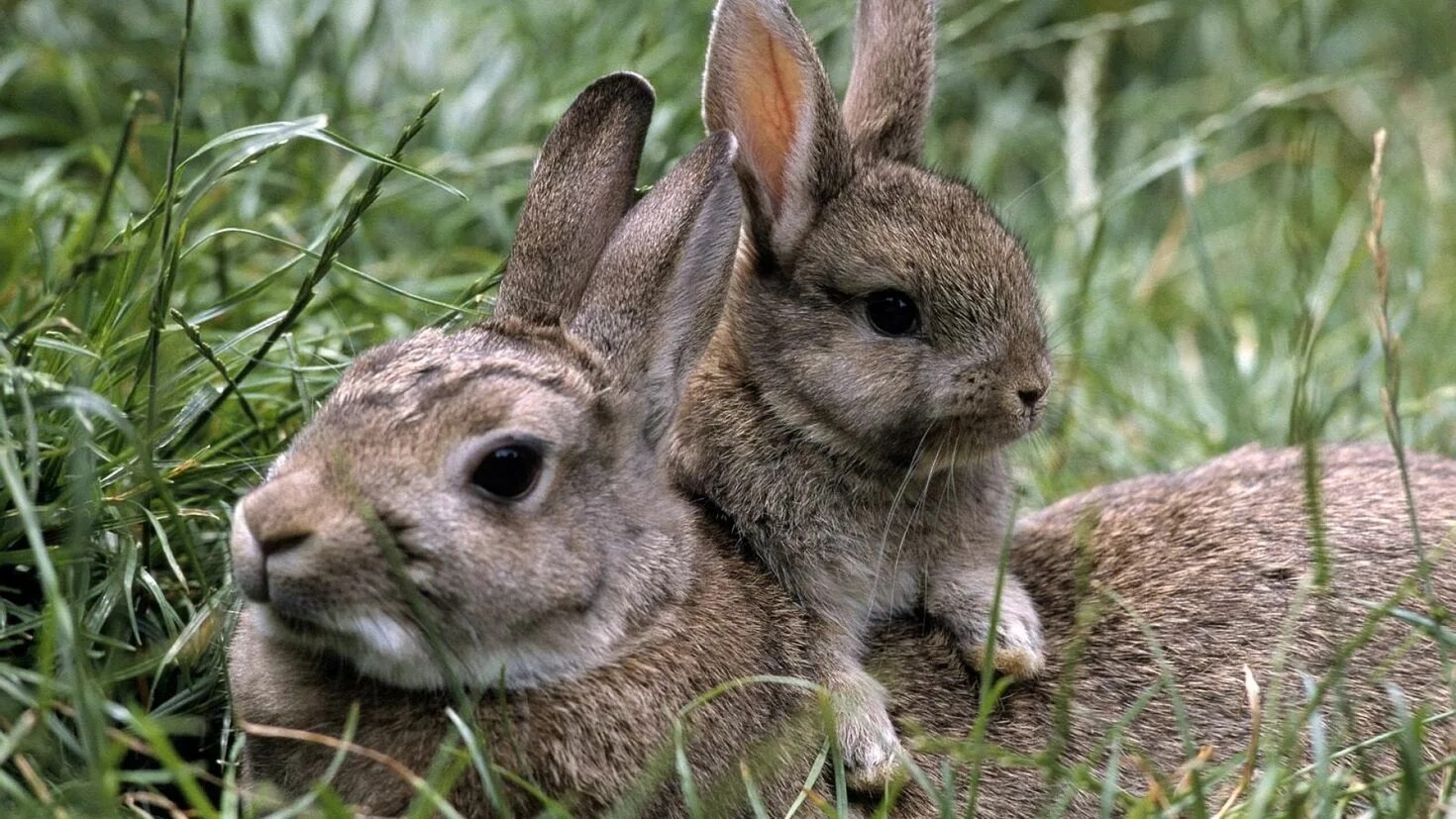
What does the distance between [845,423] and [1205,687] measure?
114 cm

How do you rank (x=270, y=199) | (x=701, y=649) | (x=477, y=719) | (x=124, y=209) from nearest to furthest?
(x=477, y=719) < (x=701, y=649) < (x=124, y=209) < (x=270, y=199)

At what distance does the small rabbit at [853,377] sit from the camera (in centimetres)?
482

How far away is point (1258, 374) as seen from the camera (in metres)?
7.17

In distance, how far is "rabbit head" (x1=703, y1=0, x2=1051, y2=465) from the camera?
4852mm

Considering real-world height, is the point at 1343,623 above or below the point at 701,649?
above

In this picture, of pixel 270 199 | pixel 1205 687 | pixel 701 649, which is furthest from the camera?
pixel 270 199

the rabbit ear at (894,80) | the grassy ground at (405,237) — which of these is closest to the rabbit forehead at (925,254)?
the rabbit ear at (894,80)

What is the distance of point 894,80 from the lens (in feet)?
18.2

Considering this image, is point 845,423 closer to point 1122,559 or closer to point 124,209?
point 1122,559

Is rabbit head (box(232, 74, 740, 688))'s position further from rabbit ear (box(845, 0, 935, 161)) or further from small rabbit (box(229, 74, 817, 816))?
rabbit ear (box(845, 0, 935, 161))

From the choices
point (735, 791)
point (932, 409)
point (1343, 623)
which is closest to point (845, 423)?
point (932, 409)

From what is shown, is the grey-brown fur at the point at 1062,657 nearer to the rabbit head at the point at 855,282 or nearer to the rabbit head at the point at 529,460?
the rabbit head at the point at 529,460

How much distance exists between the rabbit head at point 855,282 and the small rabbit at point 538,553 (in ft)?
1.45

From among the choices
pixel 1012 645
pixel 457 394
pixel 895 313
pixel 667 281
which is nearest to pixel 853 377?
pixel 895 313
